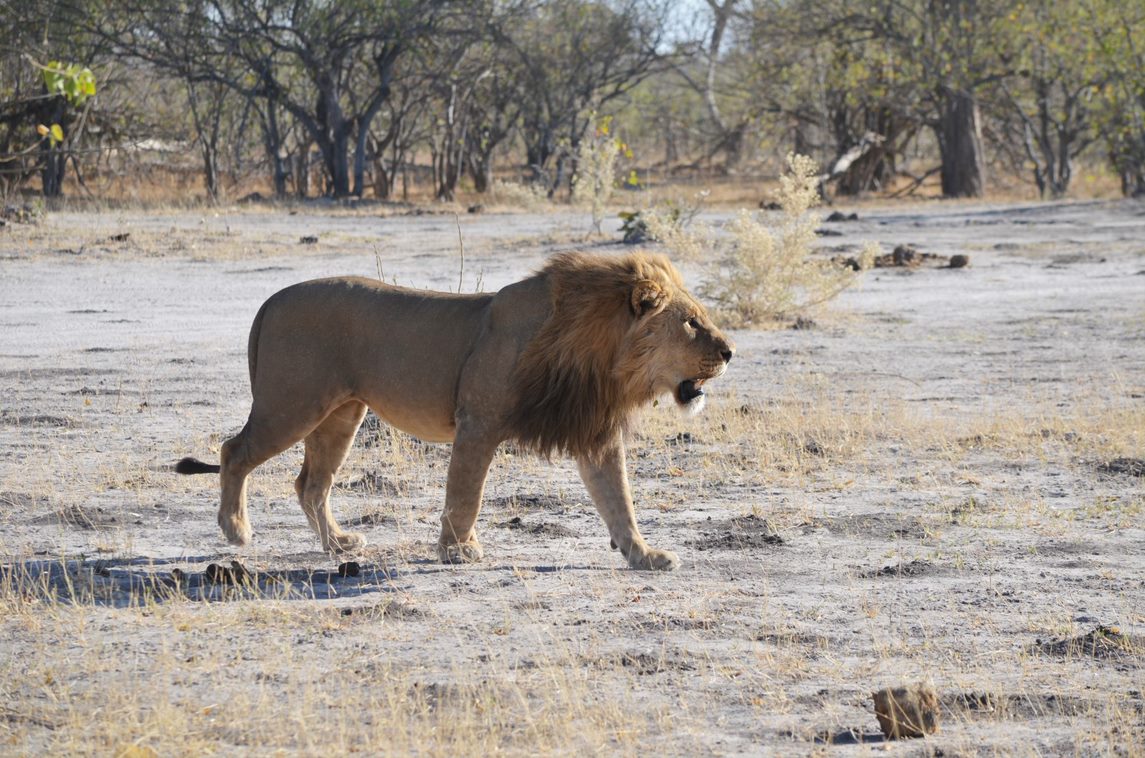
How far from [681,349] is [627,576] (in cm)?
94

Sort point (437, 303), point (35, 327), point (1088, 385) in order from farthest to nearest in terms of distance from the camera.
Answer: point (35, 327) → point (1088, 385) → point (437, 303)

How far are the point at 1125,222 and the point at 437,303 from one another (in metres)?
19.5

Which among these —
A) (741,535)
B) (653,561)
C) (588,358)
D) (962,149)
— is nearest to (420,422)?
(588,358)

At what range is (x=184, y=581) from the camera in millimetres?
5535

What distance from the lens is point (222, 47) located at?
29.6 metres

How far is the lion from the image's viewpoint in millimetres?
5551

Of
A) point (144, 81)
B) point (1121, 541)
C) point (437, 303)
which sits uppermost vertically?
point (144, 81)

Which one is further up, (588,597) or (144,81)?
(144,81)

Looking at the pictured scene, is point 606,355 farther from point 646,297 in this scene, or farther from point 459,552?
point 459,552

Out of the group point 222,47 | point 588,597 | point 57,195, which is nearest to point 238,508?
point 588,597

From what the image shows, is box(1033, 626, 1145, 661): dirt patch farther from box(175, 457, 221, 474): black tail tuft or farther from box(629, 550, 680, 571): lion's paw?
box(175, 457, 221, 474): black tail tuft

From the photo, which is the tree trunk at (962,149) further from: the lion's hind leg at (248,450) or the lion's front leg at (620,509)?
the lion's hind leg at (248,450)

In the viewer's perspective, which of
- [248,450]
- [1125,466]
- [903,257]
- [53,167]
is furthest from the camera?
[53,167]

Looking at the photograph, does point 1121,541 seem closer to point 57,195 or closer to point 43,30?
point 57,195
